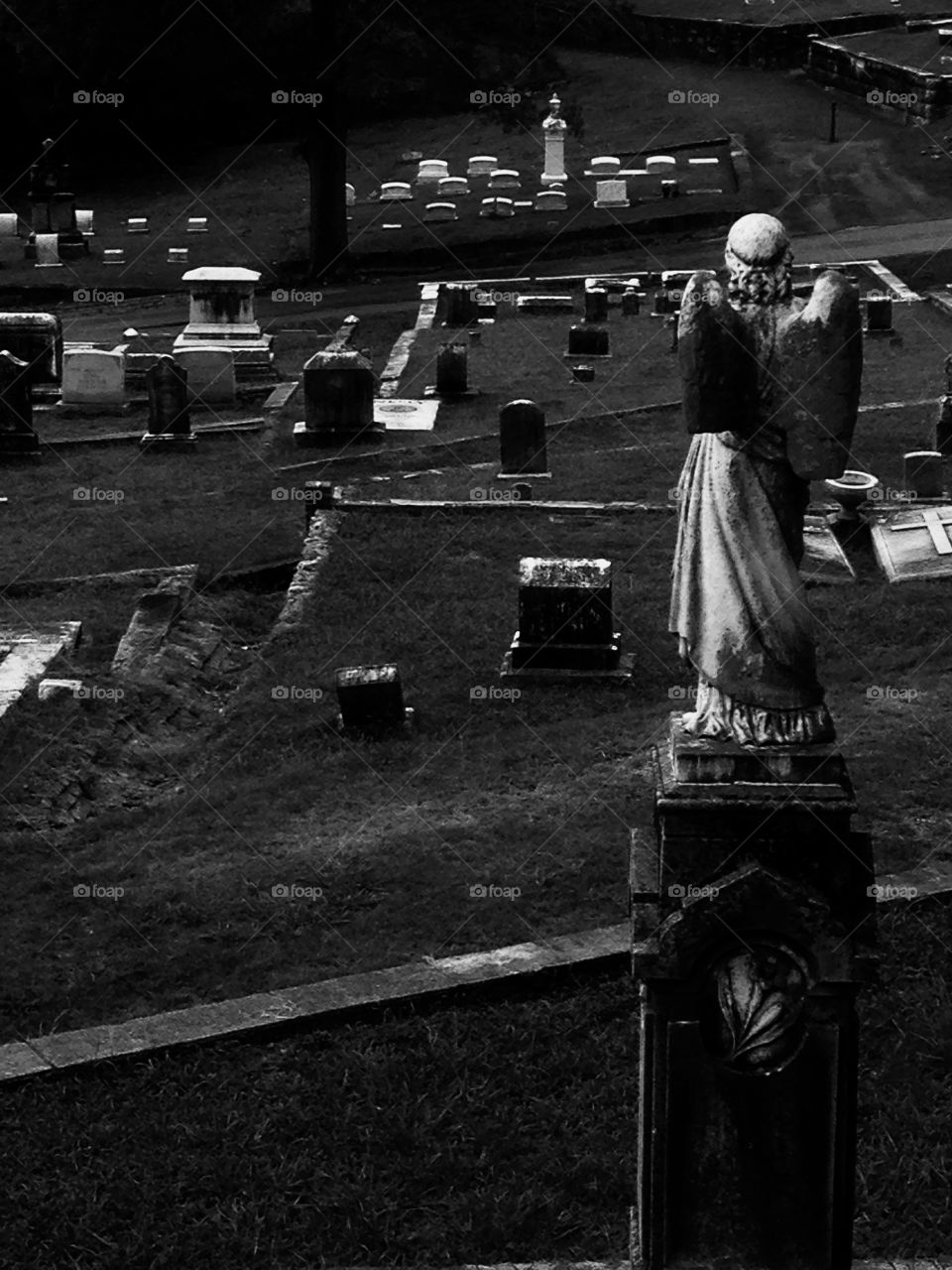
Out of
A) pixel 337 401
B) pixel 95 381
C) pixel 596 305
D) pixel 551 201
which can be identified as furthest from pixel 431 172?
pixel 337 401

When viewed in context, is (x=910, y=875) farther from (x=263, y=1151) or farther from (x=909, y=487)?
(x=909, y=487)

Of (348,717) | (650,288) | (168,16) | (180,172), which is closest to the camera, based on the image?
(348,717)

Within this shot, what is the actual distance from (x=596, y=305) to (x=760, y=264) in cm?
2176

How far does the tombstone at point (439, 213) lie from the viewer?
123 feet

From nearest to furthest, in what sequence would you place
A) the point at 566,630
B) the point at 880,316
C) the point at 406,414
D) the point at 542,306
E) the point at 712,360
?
1. the point at 712,360
2. the point at 566,630
3. the point at 406,414
4. the point at 880,316
5. the point at 542,306

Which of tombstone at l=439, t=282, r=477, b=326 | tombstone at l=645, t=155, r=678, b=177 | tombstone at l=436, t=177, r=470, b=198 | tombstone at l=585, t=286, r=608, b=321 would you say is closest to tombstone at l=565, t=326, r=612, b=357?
tombstone at l=585, t=286, r=608, b=321

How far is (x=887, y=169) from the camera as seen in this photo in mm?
Result: 37719

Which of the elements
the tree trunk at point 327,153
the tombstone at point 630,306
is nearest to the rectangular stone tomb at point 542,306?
the tombstone at point 630,306

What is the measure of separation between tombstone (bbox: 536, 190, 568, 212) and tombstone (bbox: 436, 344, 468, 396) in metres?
15.2

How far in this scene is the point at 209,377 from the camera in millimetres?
23562

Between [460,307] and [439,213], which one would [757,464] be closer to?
[460,307]

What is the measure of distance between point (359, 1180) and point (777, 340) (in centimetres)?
365

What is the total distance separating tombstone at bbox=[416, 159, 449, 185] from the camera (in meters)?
40.5

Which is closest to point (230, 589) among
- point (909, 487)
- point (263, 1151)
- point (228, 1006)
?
point (909, 487)
